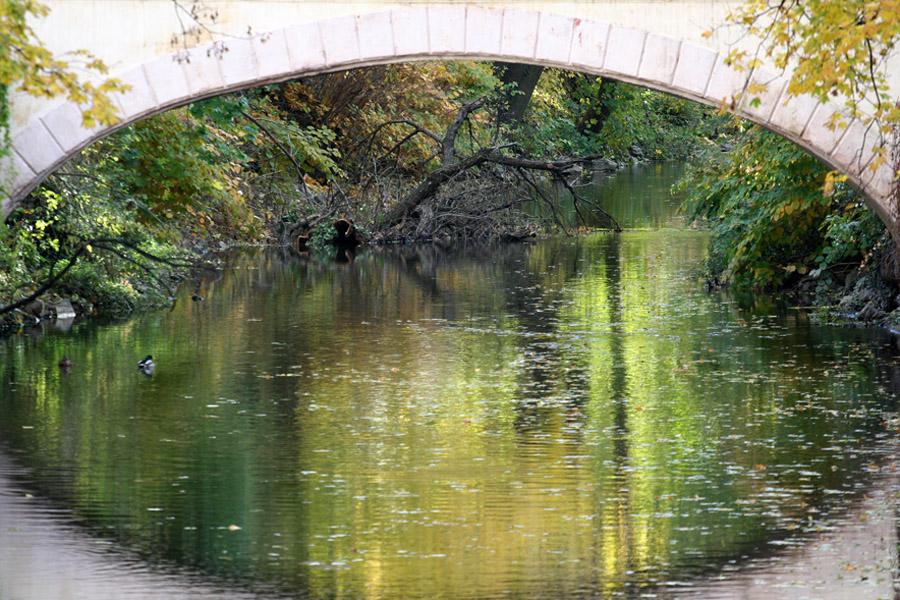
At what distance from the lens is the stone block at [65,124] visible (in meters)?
12.0

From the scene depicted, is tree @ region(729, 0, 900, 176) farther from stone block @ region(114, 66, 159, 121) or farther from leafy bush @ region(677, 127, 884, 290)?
stone block @ region(114, 66, 159, 121)

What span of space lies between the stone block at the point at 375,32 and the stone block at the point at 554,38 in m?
1.27

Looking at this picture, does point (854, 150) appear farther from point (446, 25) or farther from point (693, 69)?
point (446, 25)

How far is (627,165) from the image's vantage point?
54000 mm

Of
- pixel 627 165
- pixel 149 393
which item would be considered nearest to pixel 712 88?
pixel 149 393

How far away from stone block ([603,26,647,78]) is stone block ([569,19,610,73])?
0.06 metres

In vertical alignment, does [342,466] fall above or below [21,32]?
below

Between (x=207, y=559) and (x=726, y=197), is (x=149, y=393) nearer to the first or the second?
(x=207, y=559)

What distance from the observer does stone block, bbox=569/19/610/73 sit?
11.9 m

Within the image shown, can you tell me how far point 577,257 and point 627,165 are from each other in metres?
30.9

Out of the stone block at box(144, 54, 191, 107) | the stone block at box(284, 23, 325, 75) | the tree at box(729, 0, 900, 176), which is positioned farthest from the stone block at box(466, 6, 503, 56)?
the stone block at box(144, 54, 191, 107)

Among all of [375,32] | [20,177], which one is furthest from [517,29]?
[20,177]

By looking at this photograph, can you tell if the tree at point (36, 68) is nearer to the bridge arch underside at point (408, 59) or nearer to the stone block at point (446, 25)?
the bridge arch underside at point (408, 59)

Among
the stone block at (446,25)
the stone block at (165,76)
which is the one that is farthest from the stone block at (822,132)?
the stone block at (165,76)
